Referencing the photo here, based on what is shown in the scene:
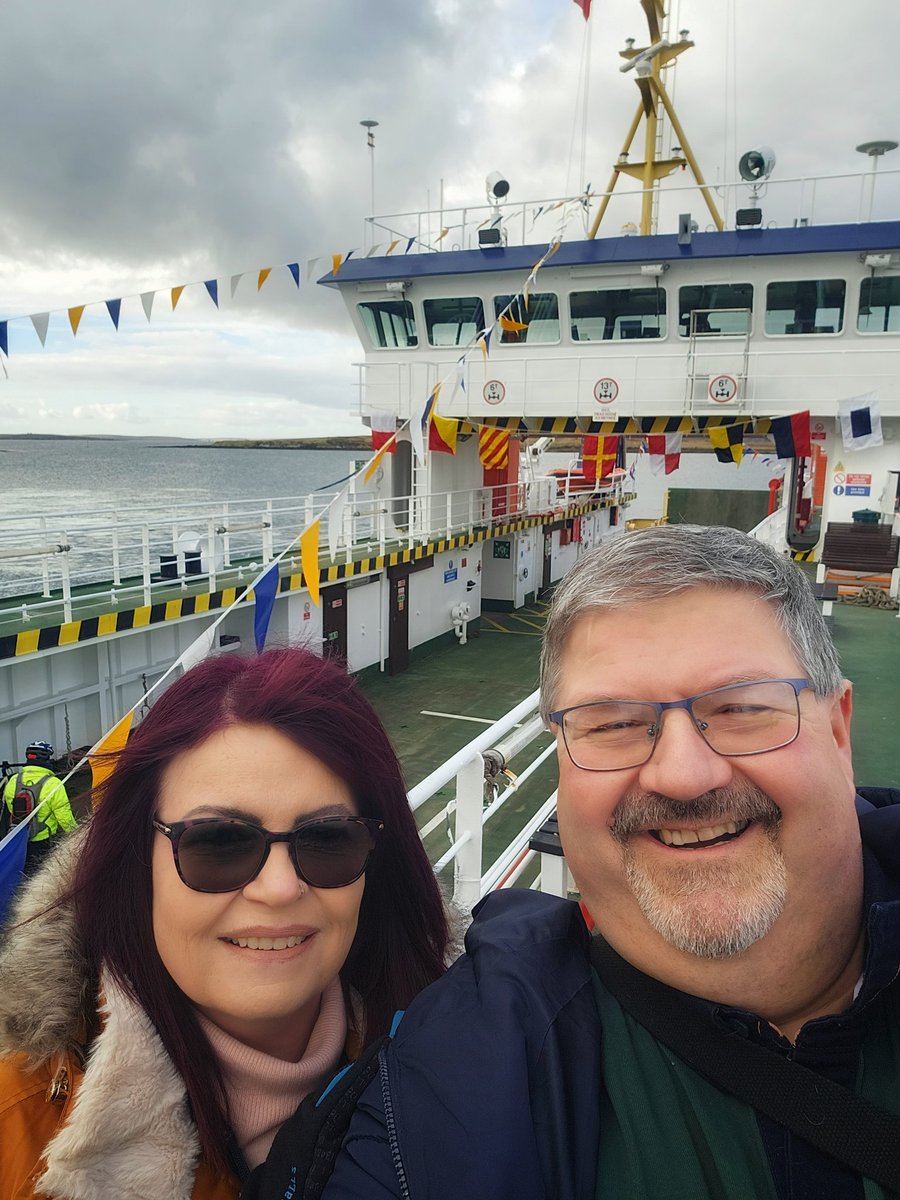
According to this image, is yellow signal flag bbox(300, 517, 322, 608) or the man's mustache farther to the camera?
yellow signal flag bbox(300, 517, 322, 608)

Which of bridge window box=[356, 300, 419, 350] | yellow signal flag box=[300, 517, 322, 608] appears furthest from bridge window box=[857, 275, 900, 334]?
yellow signal flag box=[300, 517, 322, 608]

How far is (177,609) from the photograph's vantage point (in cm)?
928

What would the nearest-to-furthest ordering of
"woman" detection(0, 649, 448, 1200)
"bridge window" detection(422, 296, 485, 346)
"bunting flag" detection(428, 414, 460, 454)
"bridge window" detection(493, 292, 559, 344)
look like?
"woman" detection(0, 649, 448, 1200) < "bridge window" detection(493, 292, 559, 344) < "bunting flag" detection(428, 414, 460, 454) < "bridge window" detection(422, 296, 485, 346)

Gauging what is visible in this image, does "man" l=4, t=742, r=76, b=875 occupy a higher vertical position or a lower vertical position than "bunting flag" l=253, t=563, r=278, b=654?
lower

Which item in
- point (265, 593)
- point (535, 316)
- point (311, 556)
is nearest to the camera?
point (265, 593)

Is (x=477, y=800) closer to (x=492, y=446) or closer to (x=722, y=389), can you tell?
(x=722, y=389)

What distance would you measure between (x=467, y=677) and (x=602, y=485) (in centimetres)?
1528

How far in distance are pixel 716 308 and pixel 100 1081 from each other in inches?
536

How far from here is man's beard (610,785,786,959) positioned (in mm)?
1132

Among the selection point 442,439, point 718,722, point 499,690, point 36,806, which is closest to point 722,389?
point 442,439

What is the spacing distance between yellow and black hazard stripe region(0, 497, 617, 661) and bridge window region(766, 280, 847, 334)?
6473 millimetres

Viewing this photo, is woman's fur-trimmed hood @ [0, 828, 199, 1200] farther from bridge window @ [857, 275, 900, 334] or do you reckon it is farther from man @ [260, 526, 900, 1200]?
bridge window @ [857, 275, 900, 334]

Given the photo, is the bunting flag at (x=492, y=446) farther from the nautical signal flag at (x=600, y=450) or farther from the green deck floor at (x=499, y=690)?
the nautical signal flag at (x=600, y=450)

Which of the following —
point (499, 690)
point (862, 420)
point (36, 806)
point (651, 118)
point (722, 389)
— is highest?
point (651, 118)
